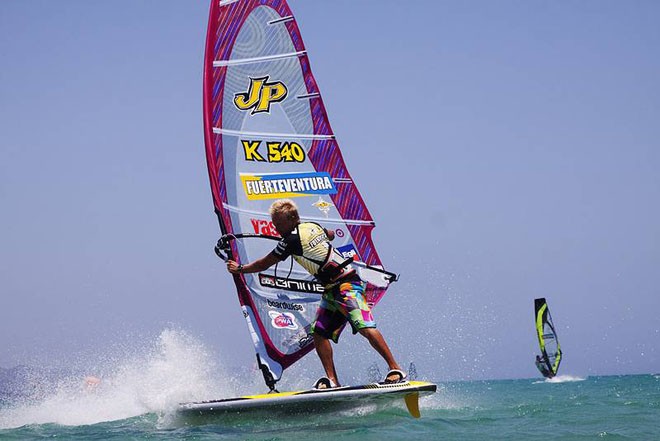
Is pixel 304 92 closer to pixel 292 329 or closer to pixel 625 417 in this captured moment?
pixel 292 329

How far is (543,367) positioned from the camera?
37031 millimetres

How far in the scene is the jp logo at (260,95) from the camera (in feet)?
30.4

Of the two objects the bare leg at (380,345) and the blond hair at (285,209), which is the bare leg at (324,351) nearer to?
the bare leg at (380,345)

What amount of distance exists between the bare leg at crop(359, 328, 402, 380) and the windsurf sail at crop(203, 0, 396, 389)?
1489 mm

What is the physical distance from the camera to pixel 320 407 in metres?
7.41

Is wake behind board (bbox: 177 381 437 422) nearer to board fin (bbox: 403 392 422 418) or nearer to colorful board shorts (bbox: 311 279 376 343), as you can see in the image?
board fin (bbox: 403 392 422 418)

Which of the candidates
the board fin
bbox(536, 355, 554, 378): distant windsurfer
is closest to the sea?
the board fin

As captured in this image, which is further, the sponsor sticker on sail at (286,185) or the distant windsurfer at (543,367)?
the distant windsurfer at (543,367)

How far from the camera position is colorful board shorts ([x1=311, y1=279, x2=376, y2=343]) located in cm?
764

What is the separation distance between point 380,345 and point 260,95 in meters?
3.22

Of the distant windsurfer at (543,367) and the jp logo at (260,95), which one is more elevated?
the jp logo at (260,95)

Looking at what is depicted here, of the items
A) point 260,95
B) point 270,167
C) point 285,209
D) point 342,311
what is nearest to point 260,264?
point 285,209

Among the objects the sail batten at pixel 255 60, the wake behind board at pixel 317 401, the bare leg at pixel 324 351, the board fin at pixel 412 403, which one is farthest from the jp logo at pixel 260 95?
the board fin at pixel 412 403

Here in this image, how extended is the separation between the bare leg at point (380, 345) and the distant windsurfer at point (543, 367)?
96.9 ft
